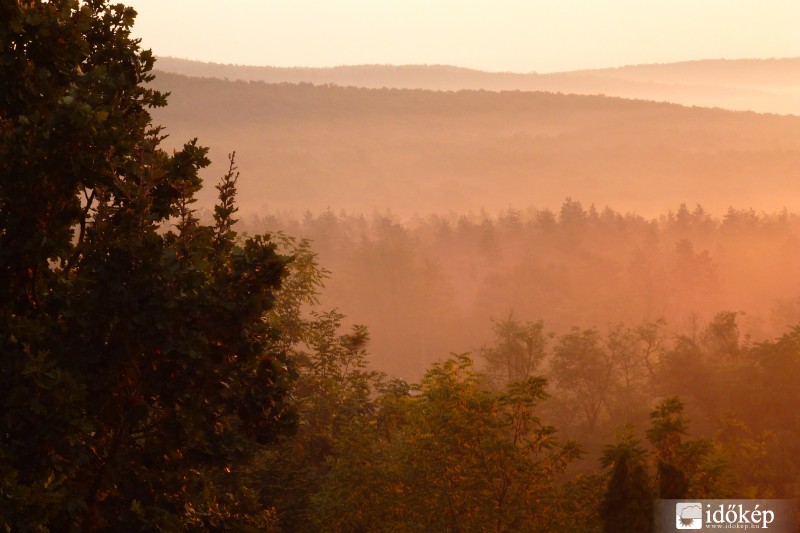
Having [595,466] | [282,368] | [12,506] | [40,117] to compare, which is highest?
[40,117]

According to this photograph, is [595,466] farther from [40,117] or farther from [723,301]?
[723,301]

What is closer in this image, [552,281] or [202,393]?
[202,393]

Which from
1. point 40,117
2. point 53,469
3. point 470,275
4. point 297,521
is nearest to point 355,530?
point 297,521

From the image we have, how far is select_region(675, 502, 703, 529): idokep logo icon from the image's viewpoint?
89.9 feet

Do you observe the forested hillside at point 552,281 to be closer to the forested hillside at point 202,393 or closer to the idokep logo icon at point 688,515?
the forested hillside at point 202,393

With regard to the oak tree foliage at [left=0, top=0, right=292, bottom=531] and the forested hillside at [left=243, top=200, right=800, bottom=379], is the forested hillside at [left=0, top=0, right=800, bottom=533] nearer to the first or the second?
the oak tree foliage at [left=0, top=0, right=292, bottom=531]

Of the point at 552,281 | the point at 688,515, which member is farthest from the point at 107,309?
the point at 552,281

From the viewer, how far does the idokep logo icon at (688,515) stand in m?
27.4

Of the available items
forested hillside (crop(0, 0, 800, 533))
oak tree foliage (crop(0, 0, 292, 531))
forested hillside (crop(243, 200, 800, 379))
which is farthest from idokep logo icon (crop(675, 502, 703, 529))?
forested hillside (crop(243, 200, 800, 379))

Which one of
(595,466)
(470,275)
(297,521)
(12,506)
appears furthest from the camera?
(470,275)

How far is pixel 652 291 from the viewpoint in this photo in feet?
369

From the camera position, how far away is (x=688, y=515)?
91.1ft

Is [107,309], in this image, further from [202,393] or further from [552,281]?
[552,281]

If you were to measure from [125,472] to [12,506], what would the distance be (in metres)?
2.99
